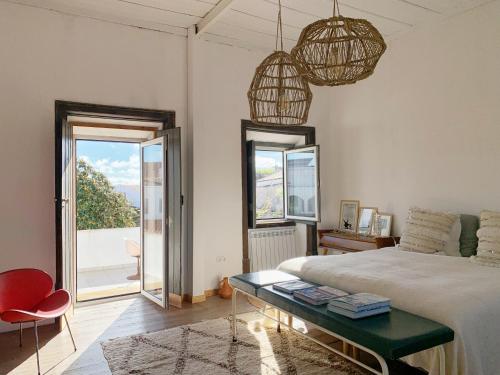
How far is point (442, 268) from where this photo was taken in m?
3.10

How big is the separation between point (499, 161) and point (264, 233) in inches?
121

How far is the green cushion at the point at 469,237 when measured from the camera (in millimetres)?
3740

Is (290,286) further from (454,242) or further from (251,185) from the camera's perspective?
(251,185)

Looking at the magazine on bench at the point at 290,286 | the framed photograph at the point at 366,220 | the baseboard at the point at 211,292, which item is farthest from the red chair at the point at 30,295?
the framed photograph at the point at 366,220

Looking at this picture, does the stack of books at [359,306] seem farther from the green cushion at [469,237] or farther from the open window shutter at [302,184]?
the open window shutter at [302,184]

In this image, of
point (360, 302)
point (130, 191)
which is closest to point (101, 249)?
point (130, 191)

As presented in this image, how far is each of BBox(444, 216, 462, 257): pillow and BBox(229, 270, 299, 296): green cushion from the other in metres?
1.60

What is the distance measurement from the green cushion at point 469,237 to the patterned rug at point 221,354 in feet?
5.69

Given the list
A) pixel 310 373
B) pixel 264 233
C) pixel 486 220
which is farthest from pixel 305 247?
pixel 310 373

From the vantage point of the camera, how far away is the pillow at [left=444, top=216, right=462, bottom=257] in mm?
3762

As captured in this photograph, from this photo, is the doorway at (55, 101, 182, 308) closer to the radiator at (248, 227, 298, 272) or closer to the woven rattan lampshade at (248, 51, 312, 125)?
the radiator at (248, 227, 298, 272)

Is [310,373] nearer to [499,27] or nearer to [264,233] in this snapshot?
[264,233]

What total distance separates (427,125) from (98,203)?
5.85 m

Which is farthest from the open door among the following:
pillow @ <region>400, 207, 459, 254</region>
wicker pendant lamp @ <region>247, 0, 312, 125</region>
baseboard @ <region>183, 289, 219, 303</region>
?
pillow @ <region>400, 207, 459, 254</region>
